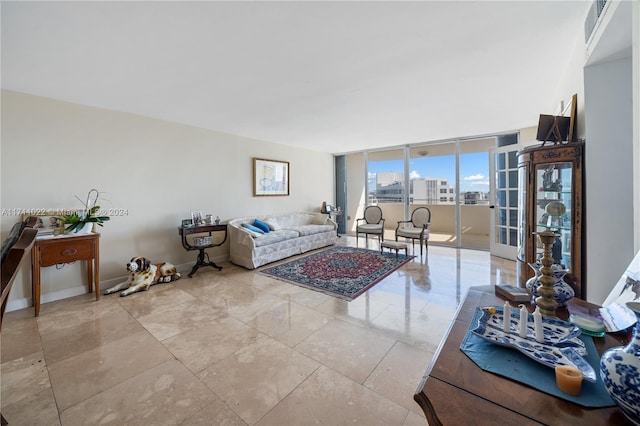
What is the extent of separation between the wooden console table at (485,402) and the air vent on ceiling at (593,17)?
206 cm

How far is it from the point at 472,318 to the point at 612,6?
1946mm

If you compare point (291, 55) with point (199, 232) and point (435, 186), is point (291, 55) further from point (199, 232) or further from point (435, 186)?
point (435, 186)

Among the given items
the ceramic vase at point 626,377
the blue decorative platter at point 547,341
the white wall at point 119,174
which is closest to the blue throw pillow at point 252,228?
the white wall at point 119,174

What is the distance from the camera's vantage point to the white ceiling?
171cm

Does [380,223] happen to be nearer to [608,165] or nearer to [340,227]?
[340,227]

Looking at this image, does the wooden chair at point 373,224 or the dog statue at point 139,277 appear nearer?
the dog statue at point 139,277

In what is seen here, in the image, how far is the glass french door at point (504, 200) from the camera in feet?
14.6

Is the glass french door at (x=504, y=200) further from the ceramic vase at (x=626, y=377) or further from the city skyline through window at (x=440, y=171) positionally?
the ceramic vase at (x=626, y=377)

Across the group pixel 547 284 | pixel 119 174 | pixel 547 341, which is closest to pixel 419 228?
pixel 547 284

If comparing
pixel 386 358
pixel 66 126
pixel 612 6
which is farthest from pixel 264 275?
pixel 612 6

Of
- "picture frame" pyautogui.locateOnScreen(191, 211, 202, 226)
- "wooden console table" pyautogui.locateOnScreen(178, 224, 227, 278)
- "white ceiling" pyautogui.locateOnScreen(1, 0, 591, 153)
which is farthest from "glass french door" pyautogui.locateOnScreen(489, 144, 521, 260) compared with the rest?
"picture frame" pyautogui.locateOnScreen(191, 211, 202, 226)

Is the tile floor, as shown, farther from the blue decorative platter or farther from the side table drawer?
the blue decorative platter

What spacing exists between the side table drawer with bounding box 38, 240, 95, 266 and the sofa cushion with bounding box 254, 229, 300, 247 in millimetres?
2020

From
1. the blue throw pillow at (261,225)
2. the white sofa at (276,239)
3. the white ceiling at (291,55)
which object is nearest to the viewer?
A: the white ceiling at (291,55)
